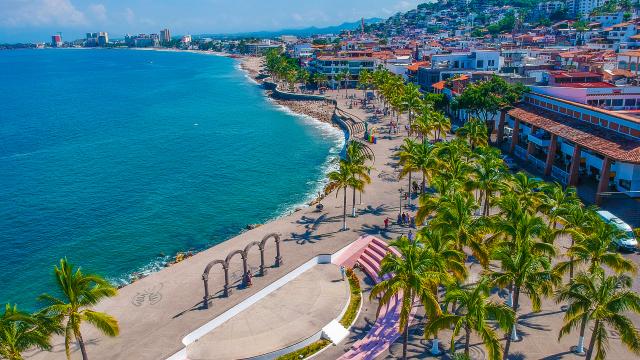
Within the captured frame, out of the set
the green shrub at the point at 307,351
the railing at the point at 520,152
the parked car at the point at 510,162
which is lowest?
the green shrub at the point at 307,351

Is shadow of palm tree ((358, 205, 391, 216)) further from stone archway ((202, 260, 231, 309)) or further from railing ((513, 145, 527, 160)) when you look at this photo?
railing ((513, 145, 527, 160))

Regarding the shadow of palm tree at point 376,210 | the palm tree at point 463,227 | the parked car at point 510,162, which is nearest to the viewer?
the palm tree at point 463,227

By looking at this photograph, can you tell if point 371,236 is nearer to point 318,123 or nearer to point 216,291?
point 216,291

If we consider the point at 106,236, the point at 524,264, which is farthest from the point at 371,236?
the point at 106,236

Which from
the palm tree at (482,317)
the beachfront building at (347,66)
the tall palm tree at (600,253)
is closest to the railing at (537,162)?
the tall palm tree at (600,253)

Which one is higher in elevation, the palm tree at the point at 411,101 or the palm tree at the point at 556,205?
the palm tree at the point at 411,101

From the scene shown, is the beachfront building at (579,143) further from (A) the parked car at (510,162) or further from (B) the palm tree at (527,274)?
(B) the palm tree at (527,274)

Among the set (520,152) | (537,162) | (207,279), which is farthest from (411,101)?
(207,279)

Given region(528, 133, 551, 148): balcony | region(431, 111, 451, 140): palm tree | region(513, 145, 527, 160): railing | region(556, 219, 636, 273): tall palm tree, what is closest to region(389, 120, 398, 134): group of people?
region(431, 111, 451, 140): palm tree
